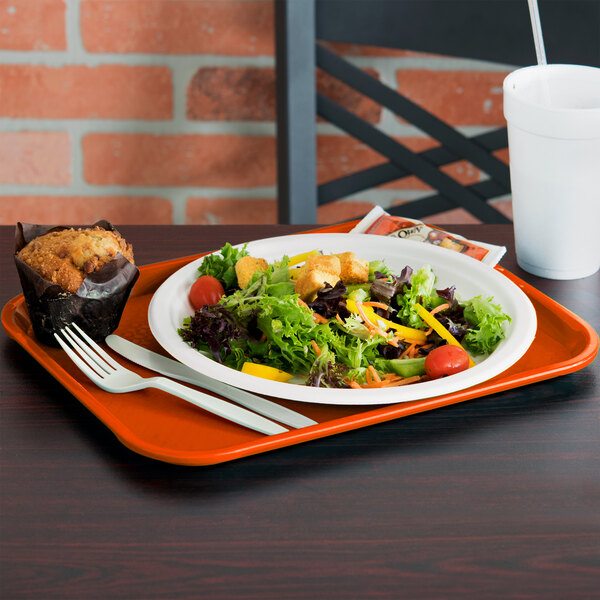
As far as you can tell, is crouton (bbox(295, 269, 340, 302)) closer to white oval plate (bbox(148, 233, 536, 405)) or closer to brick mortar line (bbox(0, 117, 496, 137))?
white oval plate (bbox(148, 233, 536, 405))

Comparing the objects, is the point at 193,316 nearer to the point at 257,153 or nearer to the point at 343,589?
the point at 343,589

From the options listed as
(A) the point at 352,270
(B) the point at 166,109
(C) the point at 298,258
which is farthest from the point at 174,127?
(A) the point at 352,270

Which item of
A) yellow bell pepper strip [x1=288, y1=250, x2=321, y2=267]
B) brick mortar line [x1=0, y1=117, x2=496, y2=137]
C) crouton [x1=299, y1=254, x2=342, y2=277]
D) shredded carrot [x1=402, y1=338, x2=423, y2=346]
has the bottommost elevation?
shredded carrot [x1=402, y1=338, x2=423, y2=346]

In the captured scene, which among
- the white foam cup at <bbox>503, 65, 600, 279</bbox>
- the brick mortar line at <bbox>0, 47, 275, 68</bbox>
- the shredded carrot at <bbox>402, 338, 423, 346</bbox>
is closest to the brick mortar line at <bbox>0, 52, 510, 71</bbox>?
the brick mortar line at <bbox>0, 47, 275, 68</bbox>

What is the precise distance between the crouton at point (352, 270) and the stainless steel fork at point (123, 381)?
27 cm

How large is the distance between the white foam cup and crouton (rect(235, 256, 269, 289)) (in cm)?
36

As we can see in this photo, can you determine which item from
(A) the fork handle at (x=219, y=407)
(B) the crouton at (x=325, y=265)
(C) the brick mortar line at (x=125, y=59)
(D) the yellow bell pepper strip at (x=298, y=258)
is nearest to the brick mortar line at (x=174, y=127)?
(C) the brick mortar line at (x=125, y=59)

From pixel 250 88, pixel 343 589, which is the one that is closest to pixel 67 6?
pixel 250 88

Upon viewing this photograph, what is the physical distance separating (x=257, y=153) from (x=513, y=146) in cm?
88

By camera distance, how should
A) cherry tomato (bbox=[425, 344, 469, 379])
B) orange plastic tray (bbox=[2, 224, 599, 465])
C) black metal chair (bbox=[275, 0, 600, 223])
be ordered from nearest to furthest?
orange plastic tray (bbox=[2, 224, 599, 465]) < cherry tomato (bbox=[425, 344, 469, 379]) < black metal chair (bbox=[275, 0, 600, 223])

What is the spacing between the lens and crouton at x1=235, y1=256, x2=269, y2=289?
958mm

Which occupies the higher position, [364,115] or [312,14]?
[312,14]

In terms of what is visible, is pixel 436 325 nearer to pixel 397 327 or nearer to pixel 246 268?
pixel 397 327

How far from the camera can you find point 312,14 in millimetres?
1598
